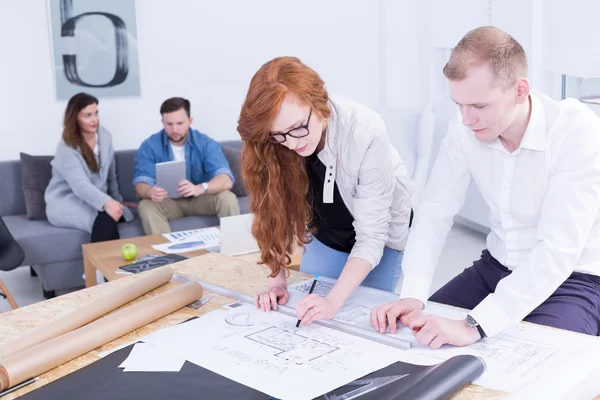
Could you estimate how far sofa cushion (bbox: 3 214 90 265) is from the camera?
430cm

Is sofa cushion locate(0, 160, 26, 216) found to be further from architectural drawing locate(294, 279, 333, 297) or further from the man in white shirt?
the man in white shirt

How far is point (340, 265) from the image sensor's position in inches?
90.1

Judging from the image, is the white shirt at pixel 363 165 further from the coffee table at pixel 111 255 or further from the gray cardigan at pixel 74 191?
the gray cardigan at pixel 74 191

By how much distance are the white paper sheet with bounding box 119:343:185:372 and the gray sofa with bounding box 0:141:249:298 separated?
304cm

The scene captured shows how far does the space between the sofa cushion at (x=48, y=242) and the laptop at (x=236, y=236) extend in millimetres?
1650

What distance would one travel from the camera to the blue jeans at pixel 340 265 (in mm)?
2258

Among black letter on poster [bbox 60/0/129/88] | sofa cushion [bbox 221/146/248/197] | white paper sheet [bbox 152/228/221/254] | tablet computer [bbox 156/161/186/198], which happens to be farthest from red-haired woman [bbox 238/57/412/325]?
black letter on poster [bbox 60/0/129/88]

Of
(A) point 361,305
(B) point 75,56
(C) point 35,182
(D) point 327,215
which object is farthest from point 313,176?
(B) point 75,56

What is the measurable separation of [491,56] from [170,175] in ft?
10.4

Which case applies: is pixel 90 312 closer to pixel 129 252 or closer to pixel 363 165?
pixel 363 165

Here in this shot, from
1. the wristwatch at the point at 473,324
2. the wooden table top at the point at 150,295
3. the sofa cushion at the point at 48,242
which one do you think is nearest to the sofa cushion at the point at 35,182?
the sofa cushion at the point at 48,242

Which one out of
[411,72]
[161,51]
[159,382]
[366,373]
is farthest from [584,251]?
[411,72]

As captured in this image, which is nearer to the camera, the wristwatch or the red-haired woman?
the wristwatch

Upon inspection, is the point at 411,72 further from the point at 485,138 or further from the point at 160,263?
the point at 485,138
